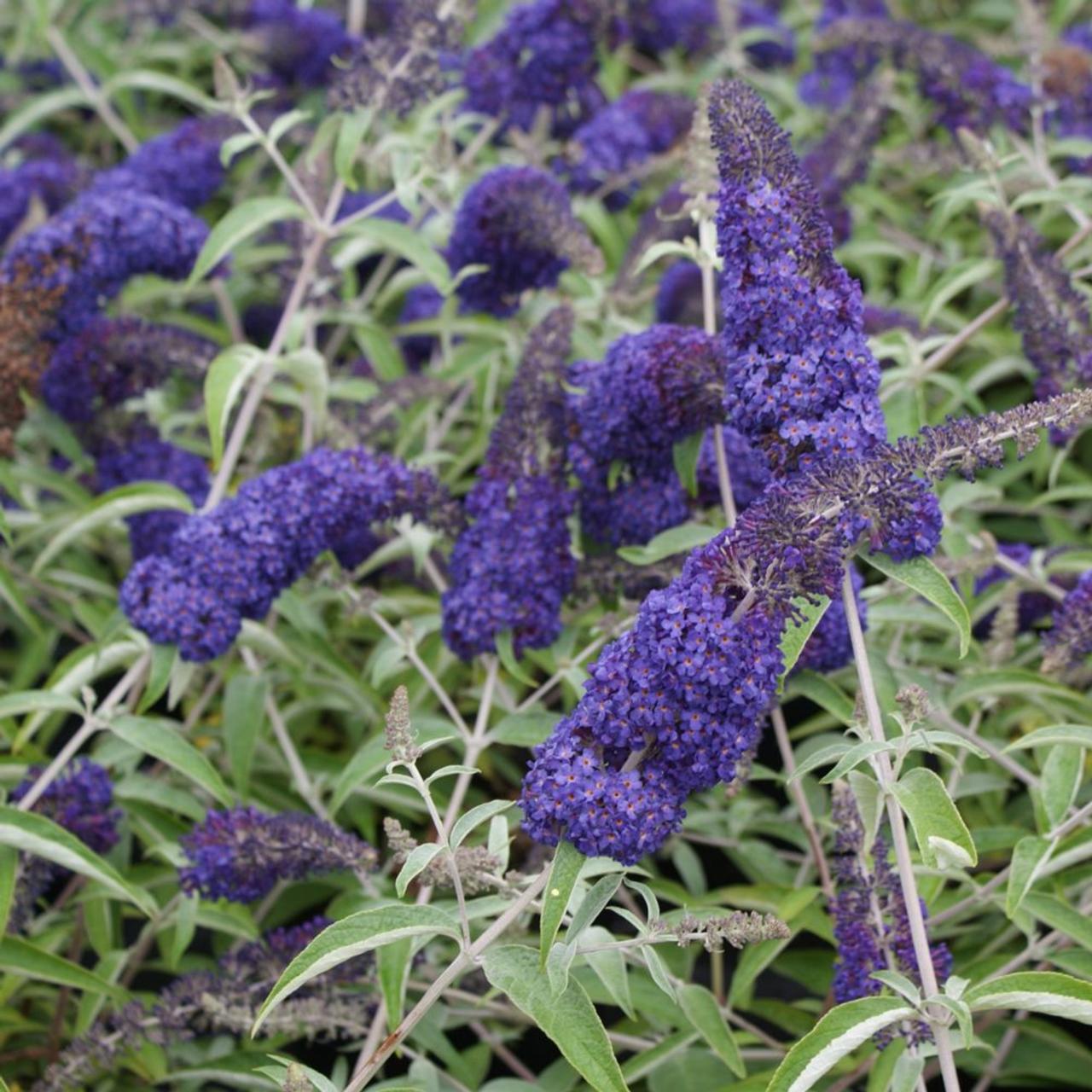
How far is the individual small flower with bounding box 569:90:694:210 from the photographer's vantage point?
16.3ft

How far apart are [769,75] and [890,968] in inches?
167

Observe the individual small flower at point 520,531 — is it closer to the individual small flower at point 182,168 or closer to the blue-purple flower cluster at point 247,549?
the blue-purple flower cluster at point 247,549

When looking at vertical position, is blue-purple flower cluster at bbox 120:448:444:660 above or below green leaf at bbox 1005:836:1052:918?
above

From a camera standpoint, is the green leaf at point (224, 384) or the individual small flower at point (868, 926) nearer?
the individual small flower at point (868, 926)

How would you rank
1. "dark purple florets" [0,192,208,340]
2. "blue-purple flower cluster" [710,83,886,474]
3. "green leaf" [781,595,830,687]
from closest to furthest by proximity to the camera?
1. "green leaf" [781,595,830,687]
2. "blue-purple flower cluster" [710,83,886,474]
3. "dark purple florets" [0,192,208,340]

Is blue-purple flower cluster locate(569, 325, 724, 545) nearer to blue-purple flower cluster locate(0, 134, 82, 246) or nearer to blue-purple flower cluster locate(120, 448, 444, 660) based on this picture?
blue-purple flower cluster locate(120, 448, 444, 660)

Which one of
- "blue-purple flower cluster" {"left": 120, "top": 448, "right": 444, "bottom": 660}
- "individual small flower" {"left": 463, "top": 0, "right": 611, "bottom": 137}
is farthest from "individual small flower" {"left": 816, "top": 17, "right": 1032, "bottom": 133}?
"blue-purple flower cluster" {"left": 120, "top": 448, "right": 444, "bottom": 660}

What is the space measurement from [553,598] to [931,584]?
37.2 inches

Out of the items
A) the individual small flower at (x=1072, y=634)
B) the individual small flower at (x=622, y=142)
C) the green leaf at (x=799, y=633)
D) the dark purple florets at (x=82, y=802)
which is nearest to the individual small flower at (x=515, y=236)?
the individual small flower at (x=622, y=142)

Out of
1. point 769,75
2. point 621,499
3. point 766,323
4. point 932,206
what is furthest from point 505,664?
point 769,75

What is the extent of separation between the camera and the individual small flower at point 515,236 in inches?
147

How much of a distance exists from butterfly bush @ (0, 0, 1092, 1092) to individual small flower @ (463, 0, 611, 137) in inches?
0.6

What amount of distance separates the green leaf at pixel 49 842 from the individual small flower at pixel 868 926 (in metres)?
1.46

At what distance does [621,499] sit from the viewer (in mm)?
3342
